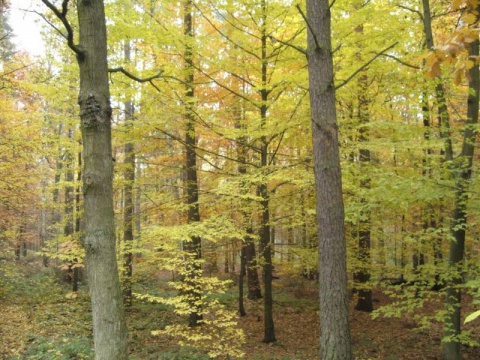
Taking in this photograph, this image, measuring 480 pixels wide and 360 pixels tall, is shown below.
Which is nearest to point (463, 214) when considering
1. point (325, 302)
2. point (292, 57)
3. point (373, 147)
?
point (373, 147)

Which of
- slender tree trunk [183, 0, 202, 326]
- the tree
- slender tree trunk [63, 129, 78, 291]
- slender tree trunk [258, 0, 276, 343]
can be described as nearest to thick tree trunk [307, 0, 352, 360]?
the tree

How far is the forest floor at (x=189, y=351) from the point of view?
845 cm

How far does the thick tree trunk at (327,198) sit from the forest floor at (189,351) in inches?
113

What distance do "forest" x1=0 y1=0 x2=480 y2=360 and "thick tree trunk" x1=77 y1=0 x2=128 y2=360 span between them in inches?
0.5

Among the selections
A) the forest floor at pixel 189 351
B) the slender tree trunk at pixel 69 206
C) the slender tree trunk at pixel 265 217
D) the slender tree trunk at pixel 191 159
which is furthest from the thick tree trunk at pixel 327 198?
the slender tree trunk at pixel 69 206

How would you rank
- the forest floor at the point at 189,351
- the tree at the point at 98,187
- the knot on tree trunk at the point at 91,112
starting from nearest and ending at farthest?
1. the tree at the point at 98,187
2. the knot on tree trunk at the point at 91,112
3. the forest floor at the point at 189,351

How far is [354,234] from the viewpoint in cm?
1141

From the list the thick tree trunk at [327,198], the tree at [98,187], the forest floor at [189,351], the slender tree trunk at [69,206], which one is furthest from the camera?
the slender tree trunk at [69,206]

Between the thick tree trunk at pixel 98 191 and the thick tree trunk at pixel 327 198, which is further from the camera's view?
the thick tree trunk at pixel 327 198

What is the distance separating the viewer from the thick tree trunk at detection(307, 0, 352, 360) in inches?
166

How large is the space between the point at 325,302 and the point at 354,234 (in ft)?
24.9

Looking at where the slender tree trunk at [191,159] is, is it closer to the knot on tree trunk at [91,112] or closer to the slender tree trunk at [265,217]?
the slender tree trunk at [265,217]

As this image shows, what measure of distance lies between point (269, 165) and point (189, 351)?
5155 mm

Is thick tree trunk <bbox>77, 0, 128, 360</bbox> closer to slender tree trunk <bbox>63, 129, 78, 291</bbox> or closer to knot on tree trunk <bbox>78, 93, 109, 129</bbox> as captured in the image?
knot on tree trunk <bbox>78, 93, 109, 129</bbox>
